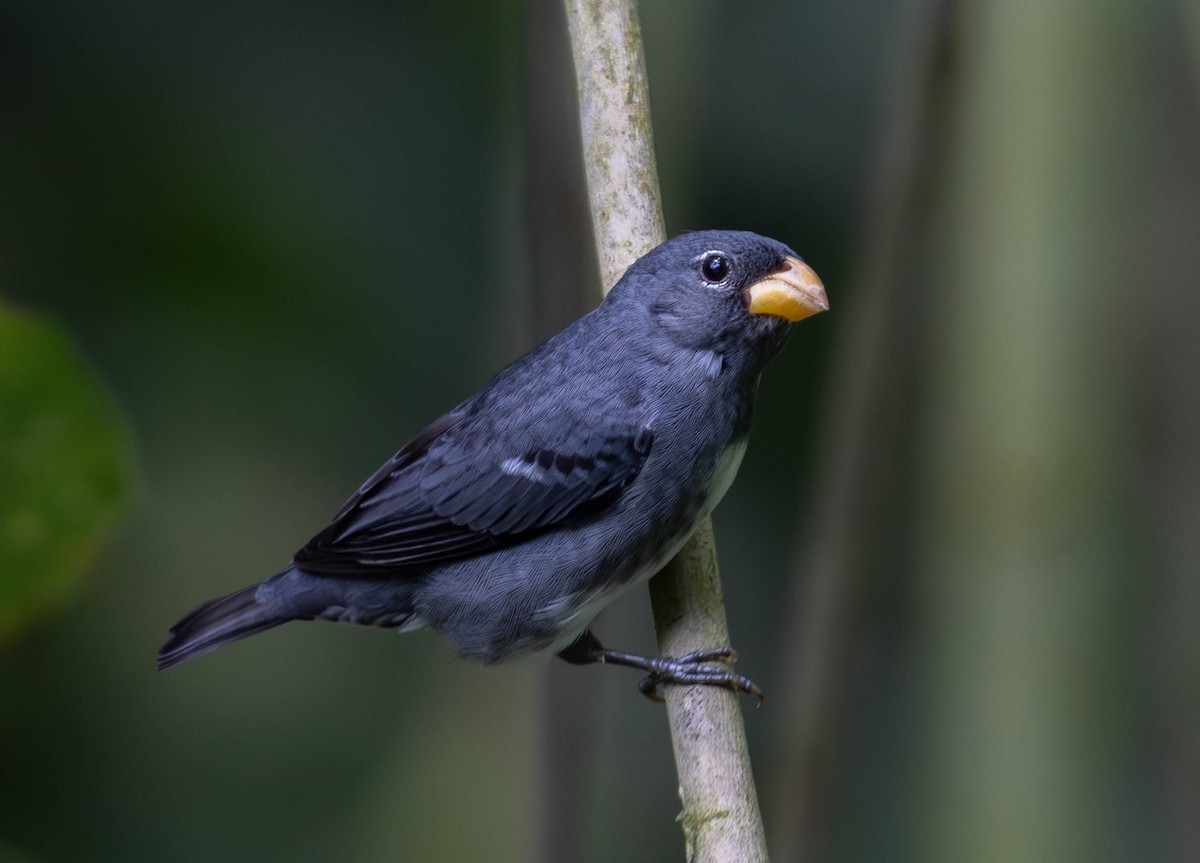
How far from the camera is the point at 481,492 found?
194 centimetres

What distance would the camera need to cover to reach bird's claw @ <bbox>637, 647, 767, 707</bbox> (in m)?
1.81

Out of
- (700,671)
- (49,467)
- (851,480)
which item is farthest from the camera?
(49,467)

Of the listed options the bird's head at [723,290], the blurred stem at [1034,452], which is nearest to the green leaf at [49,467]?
the bird's head at [723,290]

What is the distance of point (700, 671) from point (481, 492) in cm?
48

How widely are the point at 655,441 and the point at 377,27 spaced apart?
5.07ft

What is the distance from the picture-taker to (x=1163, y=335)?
2793 mm

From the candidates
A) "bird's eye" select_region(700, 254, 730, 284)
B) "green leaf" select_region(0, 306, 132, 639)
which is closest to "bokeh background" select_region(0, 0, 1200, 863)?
"green leaf" select_region(0, 306, 132, 639)

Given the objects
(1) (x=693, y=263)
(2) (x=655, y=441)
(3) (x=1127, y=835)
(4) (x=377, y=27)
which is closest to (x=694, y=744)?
(2) (x=655, y=441)

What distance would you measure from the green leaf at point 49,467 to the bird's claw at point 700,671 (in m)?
1.44

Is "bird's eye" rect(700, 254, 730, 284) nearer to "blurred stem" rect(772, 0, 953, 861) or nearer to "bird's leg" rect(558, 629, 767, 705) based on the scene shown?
"blurred stem" rect(772, 0, 953, 861)

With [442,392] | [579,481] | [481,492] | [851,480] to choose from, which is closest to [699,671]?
[579,481]

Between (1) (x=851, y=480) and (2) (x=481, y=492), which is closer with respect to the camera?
(2) (x=481, y=492)

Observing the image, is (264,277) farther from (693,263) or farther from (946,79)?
(946,79)

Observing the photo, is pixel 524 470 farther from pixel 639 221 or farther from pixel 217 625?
pixel 217 625
